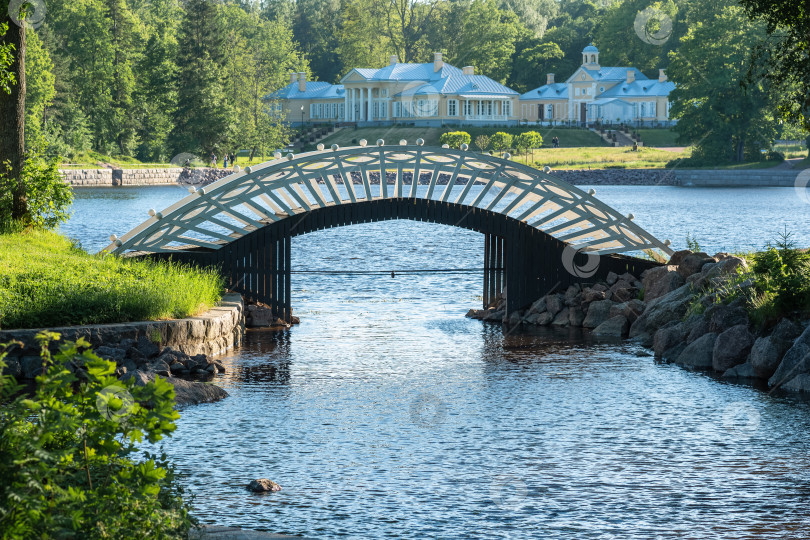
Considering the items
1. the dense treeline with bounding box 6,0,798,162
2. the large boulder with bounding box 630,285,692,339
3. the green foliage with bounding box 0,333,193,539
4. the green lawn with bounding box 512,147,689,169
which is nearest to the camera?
the green foliage with bounding box 0,333,193,539

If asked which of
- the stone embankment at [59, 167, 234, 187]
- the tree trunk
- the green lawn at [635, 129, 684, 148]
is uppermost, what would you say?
the green lawn at [635, 129, 684, 148]

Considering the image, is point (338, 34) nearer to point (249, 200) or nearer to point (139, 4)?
point (139, 4)

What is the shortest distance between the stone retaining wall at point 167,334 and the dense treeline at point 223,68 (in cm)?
5607

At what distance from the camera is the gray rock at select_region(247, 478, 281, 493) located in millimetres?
12922

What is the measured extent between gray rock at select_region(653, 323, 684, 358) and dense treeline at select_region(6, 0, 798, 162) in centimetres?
5244

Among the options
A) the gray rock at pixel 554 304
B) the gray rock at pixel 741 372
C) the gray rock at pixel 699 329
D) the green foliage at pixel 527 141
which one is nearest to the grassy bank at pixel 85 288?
the gray rock at pixel 554 304

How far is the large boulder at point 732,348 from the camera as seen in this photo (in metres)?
20.4

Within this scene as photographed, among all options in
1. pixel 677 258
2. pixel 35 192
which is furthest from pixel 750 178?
pixel 35 192

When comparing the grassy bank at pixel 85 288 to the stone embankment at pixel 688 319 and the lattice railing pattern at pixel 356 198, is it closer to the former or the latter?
the lattice railing pattern at pixel 356 198

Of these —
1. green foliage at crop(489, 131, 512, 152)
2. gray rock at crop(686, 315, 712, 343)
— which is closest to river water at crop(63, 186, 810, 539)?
gray rock at crop(686, 315, 712, 343)

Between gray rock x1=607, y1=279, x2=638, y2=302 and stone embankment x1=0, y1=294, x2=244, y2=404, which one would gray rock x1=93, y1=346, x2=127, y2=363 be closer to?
stone embankment x1=0, y1=294, x2=244, y2=404

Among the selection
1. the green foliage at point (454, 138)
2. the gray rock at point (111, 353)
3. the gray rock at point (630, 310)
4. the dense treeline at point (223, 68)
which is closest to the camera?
the gray rock at point (111, 353)

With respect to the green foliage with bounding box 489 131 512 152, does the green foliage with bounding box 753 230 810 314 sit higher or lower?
lower

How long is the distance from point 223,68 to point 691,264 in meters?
77.9
